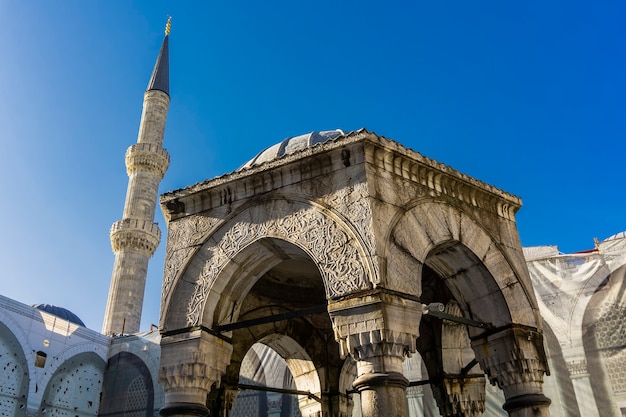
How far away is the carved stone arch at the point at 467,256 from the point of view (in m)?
5.60

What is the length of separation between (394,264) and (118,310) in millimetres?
22735

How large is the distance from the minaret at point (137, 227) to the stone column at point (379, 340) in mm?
21721

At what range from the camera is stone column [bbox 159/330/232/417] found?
545 cm

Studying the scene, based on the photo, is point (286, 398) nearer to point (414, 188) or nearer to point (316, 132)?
point (316, 132)

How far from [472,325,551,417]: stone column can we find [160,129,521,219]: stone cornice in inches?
60.6

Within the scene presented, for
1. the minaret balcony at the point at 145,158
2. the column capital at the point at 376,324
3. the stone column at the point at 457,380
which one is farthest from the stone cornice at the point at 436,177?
the minaret balcony at the point at 145,158

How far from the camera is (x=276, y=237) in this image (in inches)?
225

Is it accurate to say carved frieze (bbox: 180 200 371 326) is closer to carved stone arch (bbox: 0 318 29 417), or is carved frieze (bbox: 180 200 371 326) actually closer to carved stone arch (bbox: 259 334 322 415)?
carved stone arch (bbox: 259 334 322 415)

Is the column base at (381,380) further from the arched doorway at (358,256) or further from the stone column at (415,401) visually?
the stone column at (415,401)

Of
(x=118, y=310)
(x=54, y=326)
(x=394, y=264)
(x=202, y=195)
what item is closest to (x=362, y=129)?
(x=394, y=264)

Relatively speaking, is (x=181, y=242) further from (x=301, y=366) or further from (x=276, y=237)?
(x=301, y=366)

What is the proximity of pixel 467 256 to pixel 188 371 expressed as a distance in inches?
131

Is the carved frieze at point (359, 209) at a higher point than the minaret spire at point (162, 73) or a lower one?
lower

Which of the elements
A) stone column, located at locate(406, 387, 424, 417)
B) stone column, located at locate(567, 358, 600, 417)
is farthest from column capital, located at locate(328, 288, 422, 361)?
stone column, located at locate(567, 358, 600, 417)
